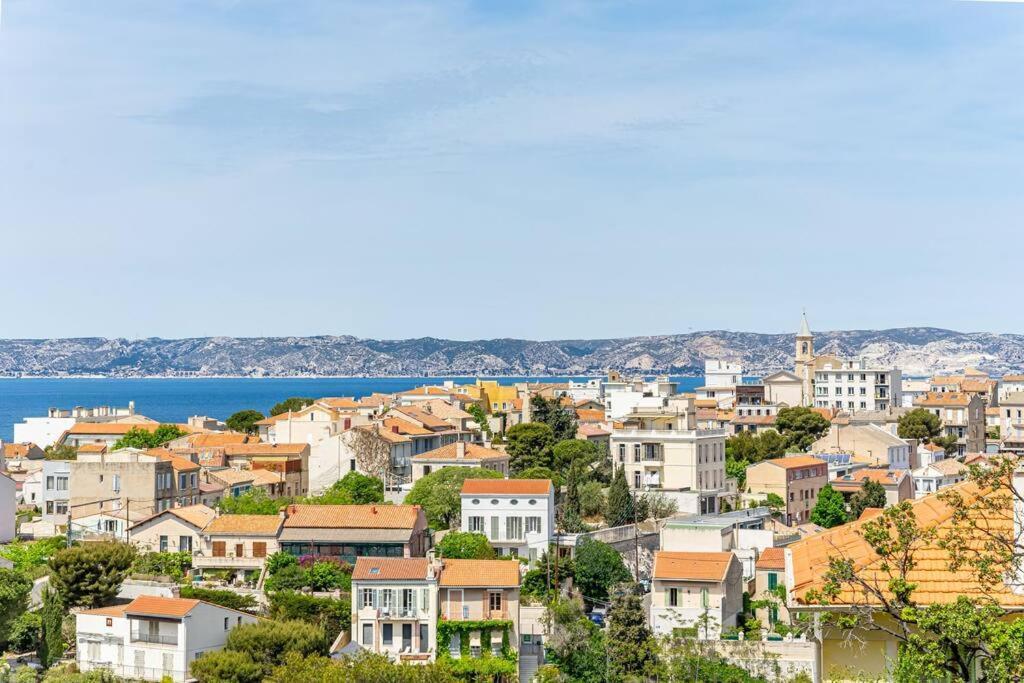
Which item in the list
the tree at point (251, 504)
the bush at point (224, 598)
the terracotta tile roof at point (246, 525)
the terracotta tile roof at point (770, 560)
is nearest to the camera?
the bush at point (224, 598)

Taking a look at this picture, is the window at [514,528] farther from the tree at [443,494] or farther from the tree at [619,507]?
the tree at [619,507]

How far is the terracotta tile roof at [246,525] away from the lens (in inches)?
789

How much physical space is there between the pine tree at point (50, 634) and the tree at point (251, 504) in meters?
5.25

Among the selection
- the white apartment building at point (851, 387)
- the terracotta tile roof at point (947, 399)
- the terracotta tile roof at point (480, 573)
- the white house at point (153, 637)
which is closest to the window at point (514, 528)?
the terracotta tile roof at point (480, 573)

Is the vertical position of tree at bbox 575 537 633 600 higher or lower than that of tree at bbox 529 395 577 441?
lower

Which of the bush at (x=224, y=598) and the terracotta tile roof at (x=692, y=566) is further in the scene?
the terracotta tile roof at (x=692, y=566)

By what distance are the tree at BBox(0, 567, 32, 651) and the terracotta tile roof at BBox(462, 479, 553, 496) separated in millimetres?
7084

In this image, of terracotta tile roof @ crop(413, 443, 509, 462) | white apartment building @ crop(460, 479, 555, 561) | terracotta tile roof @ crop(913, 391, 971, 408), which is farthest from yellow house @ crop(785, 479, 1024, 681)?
terracotta tile roof @ crop(913, 391, 971, 408)

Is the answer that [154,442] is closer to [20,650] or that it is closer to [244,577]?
[244,577]

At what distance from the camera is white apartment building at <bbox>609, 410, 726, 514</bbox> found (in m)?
26.2

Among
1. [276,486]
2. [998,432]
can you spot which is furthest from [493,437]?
[998,432]

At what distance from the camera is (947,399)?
4372 cm

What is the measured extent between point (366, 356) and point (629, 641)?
168 meters

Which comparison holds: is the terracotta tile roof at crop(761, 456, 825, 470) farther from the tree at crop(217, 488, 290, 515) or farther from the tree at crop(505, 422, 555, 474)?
the tree at crop(217, 488, 290, 515)
